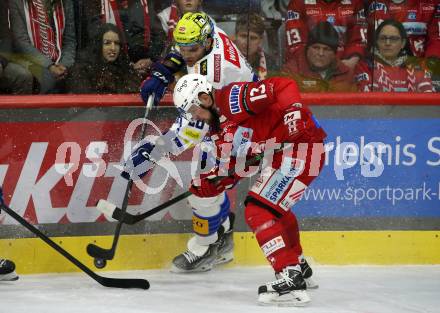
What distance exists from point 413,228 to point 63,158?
2111 millimetres

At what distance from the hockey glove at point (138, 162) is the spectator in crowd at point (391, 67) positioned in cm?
146

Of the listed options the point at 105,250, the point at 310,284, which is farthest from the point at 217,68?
the point at 310,284

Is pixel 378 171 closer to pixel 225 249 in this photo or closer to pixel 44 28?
pixel 225 249

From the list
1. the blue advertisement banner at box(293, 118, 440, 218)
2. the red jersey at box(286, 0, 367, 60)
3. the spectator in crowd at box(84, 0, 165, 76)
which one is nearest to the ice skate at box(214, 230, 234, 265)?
the blue advertisement banner at box(293, 118, 440, 218)

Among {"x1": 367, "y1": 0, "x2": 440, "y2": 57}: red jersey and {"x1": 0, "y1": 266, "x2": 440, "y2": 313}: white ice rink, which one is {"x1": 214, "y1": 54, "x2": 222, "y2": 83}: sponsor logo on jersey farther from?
{"x1": 367, "y1": 0, "x2": 440, "y2": 57}: red jersey

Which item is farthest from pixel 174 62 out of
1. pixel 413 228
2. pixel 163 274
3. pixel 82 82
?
pixel 413 228

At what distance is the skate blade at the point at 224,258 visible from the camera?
6488 millimetres

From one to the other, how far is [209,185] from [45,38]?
1.39 meters

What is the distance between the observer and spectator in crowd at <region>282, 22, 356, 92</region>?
682 cm

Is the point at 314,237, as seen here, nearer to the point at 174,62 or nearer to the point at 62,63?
the point at 174,62

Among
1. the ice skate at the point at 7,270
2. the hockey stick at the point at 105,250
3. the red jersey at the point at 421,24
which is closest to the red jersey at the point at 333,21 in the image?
the red jersey at the point at 421,24

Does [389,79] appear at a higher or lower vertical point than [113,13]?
lower

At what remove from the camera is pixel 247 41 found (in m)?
6.77

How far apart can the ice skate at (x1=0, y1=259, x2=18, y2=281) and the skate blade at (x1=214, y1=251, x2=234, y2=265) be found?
118cm
